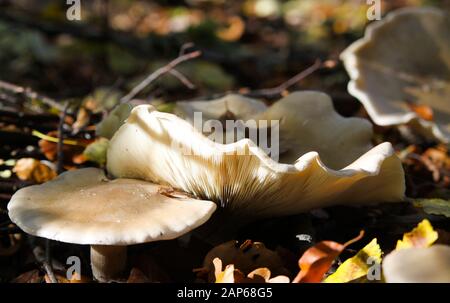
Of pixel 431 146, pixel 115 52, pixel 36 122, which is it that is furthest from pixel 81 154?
pixel 115 52

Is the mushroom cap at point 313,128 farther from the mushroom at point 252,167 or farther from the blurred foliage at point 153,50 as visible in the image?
the blurred foliage at point 153,50

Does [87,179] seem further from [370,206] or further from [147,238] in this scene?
[370,206]

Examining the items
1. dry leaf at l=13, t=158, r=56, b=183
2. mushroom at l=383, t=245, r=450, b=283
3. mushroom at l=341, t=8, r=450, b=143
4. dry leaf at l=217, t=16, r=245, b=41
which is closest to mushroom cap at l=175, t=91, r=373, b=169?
dry leaf at l=13, t=158, r=56, b=183

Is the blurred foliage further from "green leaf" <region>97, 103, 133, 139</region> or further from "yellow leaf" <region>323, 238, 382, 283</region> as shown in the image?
"yellow leaf" <region>323, 238, 382, 283</region>

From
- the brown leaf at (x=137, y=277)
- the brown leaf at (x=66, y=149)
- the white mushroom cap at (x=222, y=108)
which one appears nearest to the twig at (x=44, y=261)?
the brown leaf at (x=137, y=277)

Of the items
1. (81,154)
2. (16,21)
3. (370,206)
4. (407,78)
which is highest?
(16,21)

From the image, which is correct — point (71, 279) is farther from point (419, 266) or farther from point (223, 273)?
point (419, 266)
